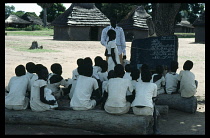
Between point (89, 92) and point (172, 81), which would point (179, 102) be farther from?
point (89, 92)

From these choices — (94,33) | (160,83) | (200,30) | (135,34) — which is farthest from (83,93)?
(200,30)

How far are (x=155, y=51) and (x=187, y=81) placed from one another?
241 cm

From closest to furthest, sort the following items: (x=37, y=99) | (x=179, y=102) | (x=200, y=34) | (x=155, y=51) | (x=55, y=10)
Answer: (x=37, y=99) → (x=179, y=102) → (x=155, y=51) → (x=200, y=34) → (x=55, y=10)

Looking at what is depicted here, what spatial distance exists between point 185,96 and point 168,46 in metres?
2.27

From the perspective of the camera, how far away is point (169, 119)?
715 cm

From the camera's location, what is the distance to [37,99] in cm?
A: 625

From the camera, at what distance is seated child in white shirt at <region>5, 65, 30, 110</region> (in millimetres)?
6344

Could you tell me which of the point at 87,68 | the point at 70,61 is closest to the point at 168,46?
the point at 87,68

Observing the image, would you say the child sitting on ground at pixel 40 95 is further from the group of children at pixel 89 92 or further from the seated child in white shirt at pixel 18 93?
the seated child in white shirt at pixel 18 93

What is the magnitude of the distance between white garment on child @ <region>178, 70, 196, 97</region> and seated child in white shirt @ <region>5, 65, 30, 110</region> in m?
3.54

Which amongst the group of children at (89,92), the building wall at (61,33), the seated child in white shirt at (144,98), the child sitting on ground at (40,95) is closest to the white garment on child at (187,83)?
the group of children at (89,92)

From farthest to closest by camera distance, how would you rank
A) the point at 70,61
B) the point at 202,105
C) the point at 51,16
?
the point at 51,16, the point at 70,61, the point at 202,105

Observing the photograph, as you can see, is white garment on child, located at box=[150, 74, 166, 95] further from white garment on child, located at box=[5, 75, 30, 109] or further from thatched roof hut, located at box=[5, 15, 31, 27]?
thatched roof hut, located at box=[5, 15, 31, 27]
